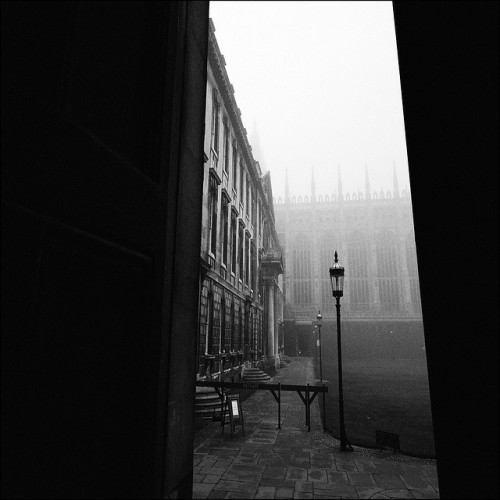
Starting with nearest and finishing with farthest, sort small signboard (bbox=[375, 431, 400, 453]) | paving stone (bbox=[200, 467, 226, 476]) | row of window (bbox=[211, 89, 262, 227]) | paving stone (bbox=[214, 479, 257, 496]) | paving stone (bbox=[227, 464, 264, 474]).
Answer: paving stone (bbox=[214, 479, 257, 496]) → paving stone (bbox=[200, 467, 226, 476]) → paving stone (bbox=[227, 464, 264, 474]) → small signboard (bbox=[375, 431, 400, 453]) → row of window (bbox=[211, 89, 262, 227])

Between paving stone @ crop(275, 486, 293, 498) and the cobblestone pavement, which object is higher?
paving stone @ crop(275, 486, 293, 498)

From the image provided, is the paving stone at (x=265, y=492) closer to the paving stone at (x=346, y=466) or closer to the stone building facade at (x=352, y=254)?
the paving stone at (x=346, y=466)

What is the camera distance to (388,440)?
23.2 ft

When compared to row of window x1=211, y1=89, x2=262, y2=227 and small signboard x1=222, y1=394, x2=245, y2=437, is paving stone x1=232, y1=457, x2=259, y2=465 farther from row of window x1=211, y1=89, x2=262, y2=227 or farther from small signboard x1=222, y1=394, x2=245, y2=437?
row of window x1=211, y1=89, x2=262, y2=227

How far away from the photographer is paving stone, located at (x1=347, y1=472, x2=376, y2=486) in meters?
5.36

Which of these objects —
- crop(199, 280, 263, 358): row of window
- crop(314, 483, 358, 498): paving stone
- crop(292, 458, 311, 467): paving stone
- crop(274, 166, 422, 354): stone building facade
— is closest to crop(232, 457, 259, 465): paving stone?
crop(292, 458, 311, 467): paving stone

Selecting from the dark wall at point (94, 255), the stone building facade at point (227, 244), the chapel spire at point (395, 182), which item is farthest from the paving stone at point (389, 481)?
the chapel spire at point (395, 182)

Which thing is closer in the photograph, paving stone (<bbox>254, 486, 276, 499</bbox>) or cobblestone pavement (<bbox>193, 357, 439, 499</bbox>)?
paving stone (<bbox>254, 486, 276, 499</bbox>)

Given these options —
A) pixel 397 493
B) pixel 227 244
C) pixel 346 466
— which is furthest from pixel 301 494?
pixel 227 244

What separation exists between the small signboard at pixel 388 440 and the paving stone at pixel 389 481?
1.38m

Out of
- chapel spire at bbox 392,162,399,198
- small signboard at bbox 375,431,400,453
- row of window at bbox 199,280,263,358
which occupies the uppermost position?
chapel spire at bbox 392,162,399,198

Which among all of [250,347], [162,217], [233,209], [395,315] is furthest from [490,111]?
[395,315]

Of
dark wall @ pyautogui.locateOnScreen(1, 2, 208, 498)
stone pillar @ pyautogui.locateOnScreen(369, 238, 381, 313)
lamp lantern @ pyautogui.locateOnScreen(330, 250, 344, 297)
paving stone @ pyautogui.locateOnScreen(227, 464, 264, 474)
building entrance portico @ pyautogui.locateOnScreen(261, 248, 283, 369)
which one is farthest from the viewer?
stone pillar @ pyautogui.locateOnScreen(369, 238, 381, 313)

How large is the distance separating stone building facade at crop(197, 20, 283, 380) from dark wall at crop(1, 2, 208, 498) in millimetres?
9448
